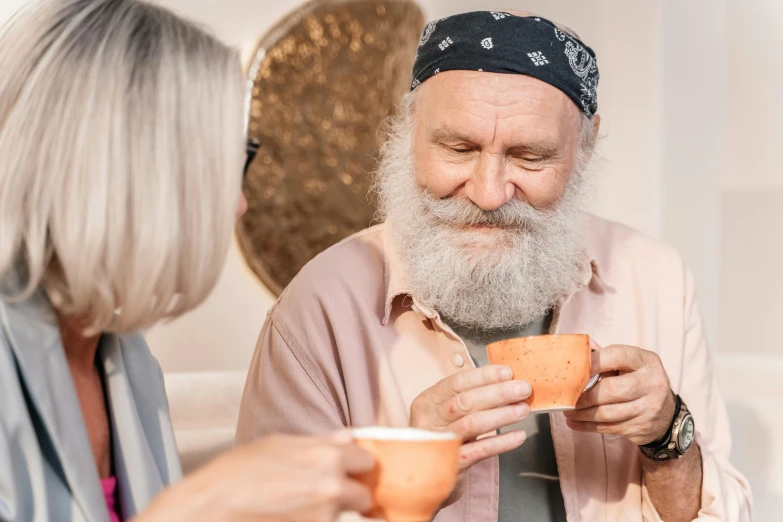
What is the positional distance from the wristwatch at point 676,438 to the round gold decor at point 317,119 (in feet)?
5.82

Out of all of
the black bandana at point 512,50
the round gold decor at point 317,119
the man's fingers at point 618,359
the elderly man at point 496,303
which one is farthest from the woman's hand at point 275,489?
the round gold decor at point 317,119

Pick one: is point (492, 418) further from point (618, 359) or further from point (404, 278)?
point (404, 278)

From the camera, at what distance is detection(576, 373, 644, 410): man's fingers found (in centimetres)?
163

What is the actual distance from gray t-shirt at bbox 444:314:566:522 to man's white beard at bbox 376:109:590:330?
0.86ft

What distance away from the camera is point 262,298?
3.43 meters

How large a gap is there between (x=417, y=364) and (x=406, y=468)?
950 mm

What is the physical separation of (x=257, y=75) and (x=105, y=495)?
7.44ft

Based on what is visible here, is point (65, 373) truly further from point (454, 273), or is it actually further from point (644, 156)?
point (644, 156)

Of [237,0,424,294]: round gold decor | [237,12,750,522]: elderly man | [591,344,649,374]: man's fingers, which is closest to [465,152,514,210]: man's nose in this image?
[237,12,750,522]: elderly man

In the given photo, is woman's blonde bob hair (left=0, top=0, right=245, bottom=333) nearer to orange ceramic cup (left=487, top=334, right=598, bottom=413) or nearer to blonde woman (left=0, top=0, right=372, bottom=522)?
blonde woman (left=0, top=0, right=372, bottom=522)

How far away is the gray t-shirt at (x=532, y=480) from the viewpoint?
6.24ft

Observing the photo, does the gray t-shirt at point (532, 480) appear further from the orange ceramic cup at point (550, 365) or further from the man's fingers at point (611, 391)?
the orange ceramic cup at point (550, 365)

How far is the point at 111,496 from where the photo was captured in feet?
4.53

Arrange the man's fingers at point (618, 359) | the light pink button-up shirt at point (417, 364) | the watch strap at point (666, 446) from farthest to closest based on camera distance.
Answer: the light pink button-up shirt at point (417, 364) < the watch strap at point (666, 446) < the man's fingers at point (618, 359)
